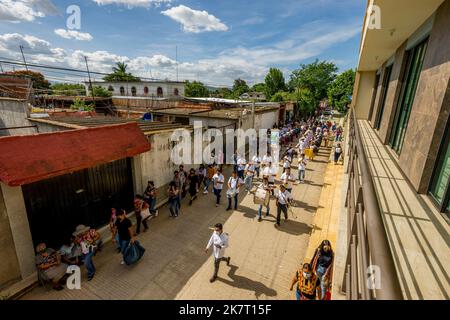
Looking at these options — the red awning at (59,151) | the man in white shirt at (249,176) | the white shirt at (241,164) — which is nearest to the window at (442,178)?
the man in white shirt at (249,176)

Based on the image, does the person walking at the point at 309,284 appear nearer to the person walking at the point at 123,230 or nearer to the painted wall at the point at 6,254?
the person walking at the point at 123,230

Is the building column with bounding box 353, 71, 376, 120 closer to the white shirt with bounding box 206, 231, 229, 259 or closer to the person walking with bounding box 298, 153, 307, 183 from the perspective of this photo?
the person walking with bounding box 298, 153, 307, 183

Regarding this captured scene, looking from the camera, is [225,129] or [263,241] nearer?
[263,241]

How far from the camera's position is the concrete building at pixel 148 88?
50.2 m

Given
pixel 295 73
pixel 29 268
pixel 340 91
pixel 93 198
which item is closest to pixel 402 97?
pixel 93 198

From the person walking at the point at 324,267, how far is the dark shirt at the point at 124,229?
15.1 feet

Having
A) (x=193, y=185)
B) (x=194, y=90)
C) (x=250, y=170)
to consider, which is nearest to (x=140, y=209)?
(x=193, y=185)

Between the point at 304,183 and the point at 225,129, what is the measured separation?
581cm

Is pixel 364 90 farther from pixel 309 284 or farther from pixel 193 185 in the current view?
pixel 309 284

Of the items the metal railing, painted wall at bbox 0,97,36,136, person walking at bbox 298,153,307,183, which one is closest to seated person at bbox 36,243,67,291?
the metal railing

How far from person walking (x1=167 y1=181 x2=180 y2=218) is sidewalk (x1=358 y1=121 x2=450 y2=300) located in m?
6.35

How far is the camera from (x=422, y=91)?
4.68 metres

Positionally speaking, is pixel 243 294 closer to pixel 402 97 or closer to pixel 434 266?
pixel 434 266

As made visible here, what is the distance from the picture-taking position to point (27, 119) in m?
10.4
